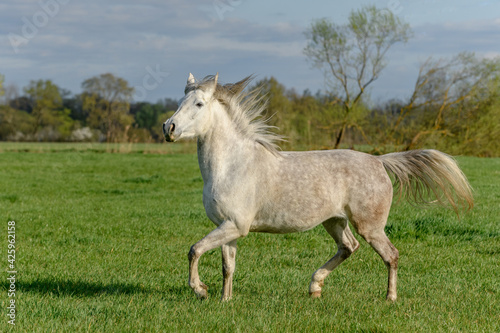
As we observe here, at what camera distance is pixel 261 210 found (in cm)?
554

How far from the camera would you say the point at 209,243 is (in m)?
5.16

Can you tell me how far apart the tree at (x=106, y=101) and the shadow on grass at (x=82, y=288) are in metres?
47.8

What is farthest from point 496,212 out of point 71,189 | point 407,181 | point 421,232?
point 71,189

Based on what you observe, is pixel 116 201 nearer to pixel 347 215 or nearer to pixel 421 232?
pixel 421 232

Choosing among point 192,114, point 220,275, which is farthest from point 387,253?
point 192,114

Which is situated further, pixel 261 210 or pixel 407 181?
pixel 407 181

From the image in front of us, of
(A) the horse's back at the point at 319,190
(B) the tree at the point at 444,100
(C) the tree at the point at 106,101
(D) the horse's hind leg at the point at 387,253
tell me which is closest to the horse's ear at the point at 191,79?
(A) the horse's back at the point at 319,190

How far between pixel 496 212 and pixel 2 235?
422 inches

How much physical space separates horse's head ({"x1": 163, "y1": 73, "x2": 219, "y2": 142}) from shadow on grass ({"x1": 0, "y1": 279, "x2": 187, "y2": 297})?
6.59ft

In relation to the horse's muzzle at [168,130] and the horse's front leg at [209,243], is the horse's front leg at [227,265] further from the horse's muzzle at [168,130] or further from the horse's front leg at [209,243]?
the horse's muzzle at [168,130]

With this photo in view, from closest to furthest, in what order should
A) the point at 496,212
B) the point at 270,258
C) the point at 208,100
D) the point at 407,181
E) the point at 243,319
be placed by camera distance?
1. the point at 243,319
2. the point at 208,100
3. the point at 407,181
4. the point at 270,258
5. the point at 496,212

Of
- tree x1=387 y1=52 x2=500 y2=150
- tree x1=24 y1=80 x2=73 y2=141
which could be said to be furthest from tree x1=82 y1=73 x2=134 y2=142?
tree x1=387 y1=52 x2=500 y2=150

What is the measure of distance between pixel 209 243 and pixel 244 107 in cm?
167

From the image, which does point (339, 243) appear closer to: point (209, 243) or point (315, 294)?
point (315, 294)
